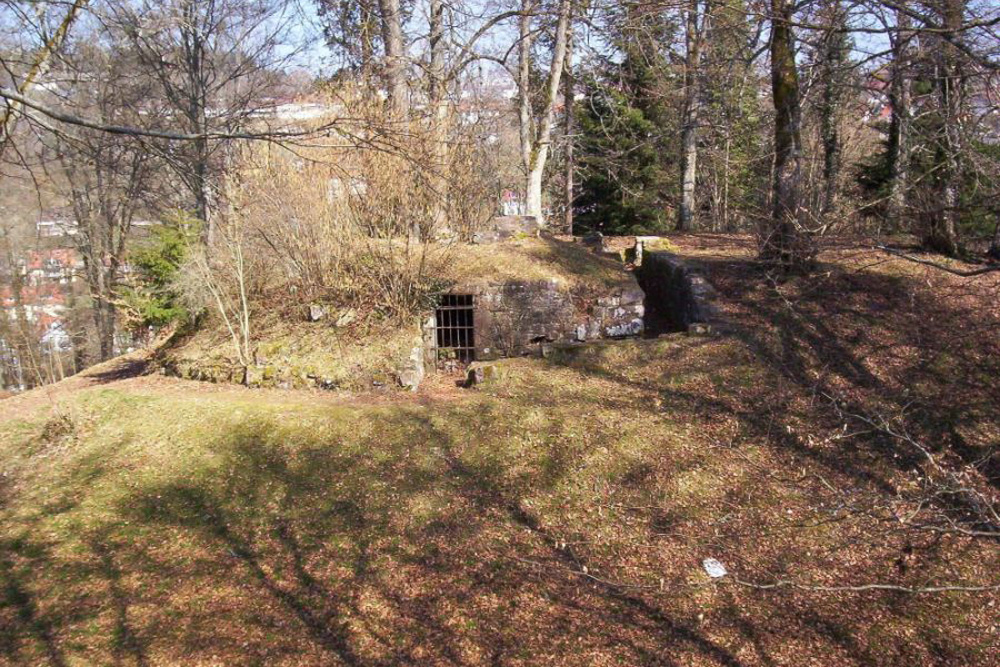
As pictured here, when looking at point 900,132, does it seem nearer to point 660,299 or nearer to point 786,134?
point 786,134

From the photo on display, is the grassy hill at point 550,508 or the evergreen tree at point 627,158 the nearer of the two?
the grassy hill at point 550,508

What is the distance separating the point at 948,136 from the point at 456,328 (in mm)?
6630

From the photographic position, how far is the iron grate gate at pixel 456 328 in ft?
31.4

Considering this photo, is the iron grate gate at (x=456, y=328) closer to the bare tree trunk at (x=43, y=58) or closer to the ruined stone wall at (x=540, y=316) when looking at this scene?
the ruined stone wall at (x=540, y=316)

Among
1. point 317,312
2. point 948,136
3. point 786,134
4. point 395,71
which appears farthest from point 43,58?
point 786,134

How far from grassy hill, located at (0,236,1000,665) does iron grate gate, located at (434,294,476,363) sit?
0.72 meters

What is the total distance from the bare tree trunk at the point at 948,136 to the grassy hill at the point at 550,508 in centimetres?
94

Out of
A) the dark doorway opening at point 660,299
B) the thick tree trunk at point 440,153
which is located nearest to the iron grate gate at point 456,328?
the thick tree trunk at point 440,153

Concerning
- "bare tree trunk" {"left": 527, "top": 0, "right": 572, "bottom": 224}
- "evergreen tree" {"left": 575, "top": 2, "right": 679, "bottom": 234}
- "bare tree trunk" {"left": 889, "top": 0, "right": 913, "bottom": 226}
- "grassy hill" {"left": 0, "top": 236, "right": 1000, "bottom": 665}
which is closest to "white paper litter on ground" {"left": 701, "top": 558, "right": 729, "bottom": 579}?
"grassy hill" {"left": 0, "top": 236, "right": 1000, "bottom": 665}

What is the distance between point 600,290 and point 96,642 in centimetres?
778

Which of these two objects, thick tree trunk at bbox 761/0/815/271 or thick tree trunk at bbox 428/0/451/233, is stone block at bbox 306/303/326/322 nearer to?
thick tree trunk at bbox 428/0/451/233

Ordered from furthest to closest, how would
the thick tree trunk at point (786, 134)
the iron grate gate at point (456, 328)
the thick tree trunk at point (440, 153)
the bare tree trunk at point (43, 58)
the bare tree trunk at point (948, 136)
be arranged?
1. the iron grate gate at point (456, 328)
2. the thick tree trunk at point (786, 134)
3. the thick tree trunk at point (440, 153)
4. the bare tree trunk at point (948, 136)
5. the bare tree trunk at point (43, 58)

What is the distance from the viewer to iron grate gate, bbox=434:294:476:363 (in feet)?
31.4

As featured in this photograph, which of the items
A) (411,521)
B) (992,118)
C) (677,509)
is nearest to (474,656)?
(411,521)
